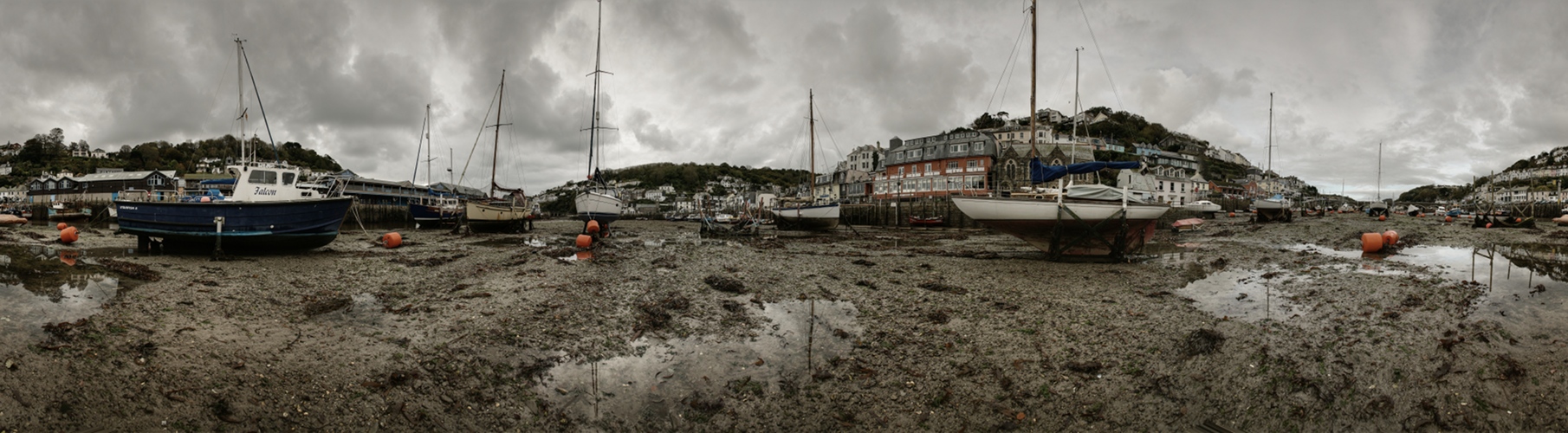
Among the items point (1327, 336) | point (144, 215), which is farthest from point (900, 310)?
point (144, 215)

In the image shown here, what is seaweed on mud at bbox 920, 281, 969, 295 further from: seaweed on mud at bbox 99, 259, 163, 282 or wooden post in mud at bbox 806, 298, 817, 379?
seaweed on mud at bbox 99, 259, 163, 282

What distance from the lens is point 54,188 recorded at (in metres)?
69.2

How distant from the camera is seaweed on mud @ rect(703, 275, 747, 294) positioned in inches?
357

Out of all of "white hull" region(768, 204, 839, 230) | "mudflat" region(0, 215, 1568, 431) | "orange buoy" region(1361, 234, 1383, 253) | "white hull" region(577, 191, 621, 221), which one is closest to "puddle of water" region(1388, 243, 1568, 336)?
"mudflat" region(0, 215, 1568, 431)

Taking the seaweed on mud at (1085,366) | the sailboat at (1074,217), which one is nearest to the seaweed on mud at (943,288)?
the seaweed on mud at (1085,366)

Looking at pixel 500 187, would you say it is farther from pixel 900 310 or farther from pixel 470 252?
pixel 900 310

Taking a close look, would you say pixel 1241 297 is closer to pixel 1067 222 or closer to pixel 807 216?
pixel 1067 222

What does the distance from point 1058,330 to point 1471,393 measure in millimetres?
2887

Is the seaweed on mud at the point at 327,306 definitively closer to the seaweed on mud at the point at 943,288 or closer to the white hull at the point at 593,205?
the seaweed on mud at the point at 943,288

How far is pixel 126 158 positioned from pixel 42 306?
177195 mm

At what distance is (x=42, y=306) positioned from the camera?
592 centimetres

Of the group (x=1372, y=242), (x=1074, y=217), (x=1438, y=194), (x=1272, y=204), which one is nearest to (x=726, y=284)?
(x=1074, y=217)

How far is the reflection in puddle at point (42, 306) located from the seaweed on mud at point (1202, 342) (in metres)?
10.2

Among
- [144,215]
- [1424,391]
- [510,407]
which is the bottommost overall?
[510,407]
